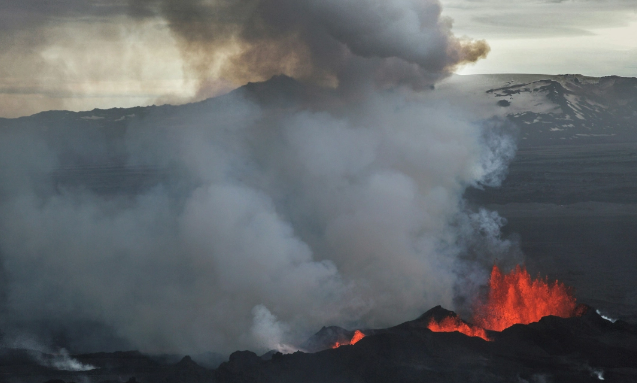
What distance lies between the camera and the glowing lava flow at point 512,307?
34312 mm

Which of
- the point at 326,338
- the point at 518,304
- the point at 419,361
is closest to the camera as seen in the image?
the point at 419,361

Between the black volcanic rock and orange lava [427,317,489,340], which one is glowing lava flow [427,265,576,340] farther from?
the black volcanic rock

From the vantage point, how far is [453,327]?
34250 millimetres

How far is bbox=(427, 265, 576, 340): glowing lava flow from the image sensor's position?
34.3 m

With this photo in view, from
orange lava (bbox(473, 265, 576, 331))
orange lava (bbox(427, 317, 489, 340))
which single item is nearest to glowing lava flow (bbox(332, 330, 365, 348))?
orange lava (bbox(427, 317, 489, 340))

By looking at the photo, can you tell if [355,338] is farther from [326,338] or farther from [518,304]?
[518,304]

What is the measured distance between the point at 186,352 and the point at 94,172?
153670mm

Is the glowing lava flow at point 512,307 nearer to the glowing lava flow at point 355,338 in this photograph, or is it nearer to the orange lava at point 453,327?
the orange lava at point 453,327

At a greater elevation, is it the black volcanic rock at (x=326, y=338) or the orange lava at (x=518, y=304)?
the orange lava at (x=518, y=304)

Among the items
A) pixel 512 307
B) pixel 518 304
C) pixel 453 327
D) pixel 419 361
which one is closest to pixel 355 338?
pixel 419 361

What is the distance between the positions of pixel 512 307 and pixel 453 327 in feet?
22.3

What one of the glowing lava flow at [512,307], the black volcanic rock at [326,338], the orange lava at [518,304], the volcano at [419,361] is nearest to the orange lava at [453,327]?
the glowing lava flow at [512,307]

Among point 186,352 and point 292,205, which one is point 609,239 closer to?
point 292,205

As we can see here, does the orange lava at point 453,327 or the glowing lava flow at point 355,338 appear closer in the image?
the glowing lava flow at point 355,338
